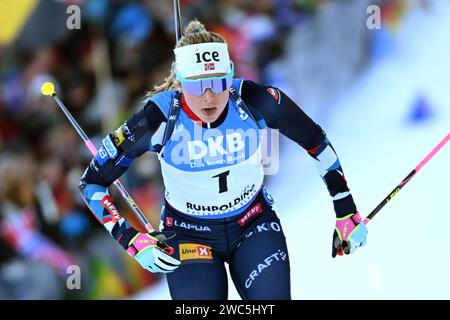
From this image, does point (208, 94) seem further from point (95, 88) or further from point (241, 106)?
point (95, 88)

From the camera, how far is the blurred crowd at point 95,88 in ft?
21.4

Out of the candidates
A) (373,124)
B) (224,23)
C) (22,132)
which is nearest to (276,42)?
(224,23)

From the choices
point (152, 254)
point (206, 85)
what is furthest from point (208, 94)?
point (152, 254)

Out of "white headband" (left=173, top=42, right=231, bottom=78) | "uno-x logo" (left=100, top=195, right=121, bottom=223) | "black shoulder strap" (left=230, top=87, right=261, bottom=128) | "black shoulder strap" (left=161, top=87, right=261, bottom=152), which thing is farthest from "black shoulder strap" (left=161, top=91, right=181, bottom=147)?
"uno-x logo" (left=100, top=195, right=121, bottom=223)

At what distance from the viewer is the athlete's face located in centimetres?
416

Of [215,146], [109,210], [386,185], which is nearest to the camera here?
[215,146]

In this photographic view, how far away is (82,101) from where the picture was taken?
6.86 meters

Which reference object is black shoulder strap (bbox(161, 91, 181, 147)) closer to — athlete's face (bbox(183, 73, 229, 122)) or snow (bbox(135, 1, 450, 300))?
athlete's face (bbox(183, 73, 229, 122))

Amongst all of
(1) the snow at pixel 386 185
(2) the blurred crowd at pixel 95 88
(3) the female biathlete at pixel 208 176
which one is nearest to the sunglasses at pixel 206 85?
(3) the female biathlete at pixel 208 176

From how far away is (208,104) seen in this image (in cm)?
416

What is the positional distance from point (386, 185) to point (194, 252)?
2.68 m

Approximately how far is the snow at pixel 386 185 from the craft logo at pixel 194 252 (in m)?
1.92

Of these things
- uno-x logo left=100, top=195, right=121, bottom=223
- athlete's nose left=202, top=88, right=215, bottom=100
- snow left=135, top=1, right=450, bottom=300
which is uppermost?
athlete's nose left=202, top=88, right=215, bottom=100

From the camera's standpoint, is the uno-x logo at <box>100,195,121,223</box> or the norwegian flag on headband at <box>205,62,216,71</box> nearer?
the norwegian flag on headband at <box>205,62,216,71</box>
